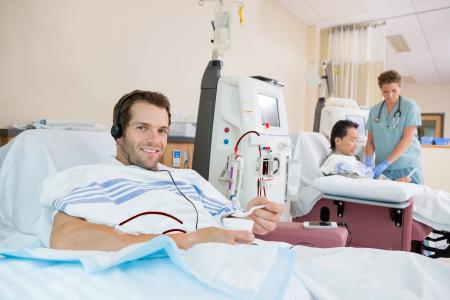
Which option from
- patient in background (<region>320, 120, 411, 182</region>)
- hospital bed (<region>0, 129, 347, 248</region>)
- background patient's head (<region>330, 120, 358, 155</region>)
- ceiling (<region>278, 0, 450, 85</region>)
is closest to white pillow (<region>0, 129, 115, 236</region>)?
hospital bed (<region>0, 129, 347, 248</region>)

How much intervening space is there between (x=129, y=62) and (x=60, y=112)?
24.4 inches

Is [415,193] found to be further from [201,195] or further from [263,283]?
[263,283]

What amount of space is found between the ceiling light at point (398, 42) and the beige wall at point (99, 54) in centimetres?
285

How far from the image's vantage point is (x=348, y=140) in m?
2.63

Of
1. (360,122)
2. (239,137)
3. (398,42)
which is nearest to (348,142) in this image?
(360,122)

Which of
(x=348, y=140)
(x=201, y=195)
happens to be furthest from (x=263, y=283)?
(x=348, y=140)

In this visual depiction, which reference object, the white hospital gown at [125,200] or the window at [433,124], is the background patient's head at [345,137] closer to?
the white hospital gown at [125,200]

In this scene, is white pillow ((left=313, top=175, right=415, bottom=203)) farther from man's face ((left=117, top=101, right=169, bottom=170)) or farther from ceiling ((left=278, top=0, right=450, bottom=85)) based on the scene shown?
ceiling ((left=278, top=0, right=450, bottom=85))

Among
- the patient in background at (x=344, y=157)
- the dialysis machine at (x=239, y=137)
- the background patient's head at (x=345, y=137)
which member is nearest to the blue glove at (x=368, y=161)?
the patient in background at (x=344, y=157)

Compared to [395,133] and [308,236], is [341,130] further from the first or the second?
[308,236]

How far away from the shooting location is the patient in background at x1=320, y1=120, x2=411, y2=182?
244cm

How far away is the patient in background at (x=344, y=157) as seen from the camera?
2.44m

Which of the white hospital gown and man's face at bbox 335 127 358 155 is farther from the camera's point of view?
man's face at bbox 335 127 358 155

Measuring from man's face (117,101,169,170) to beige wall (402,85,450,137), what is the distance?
8976 mm
